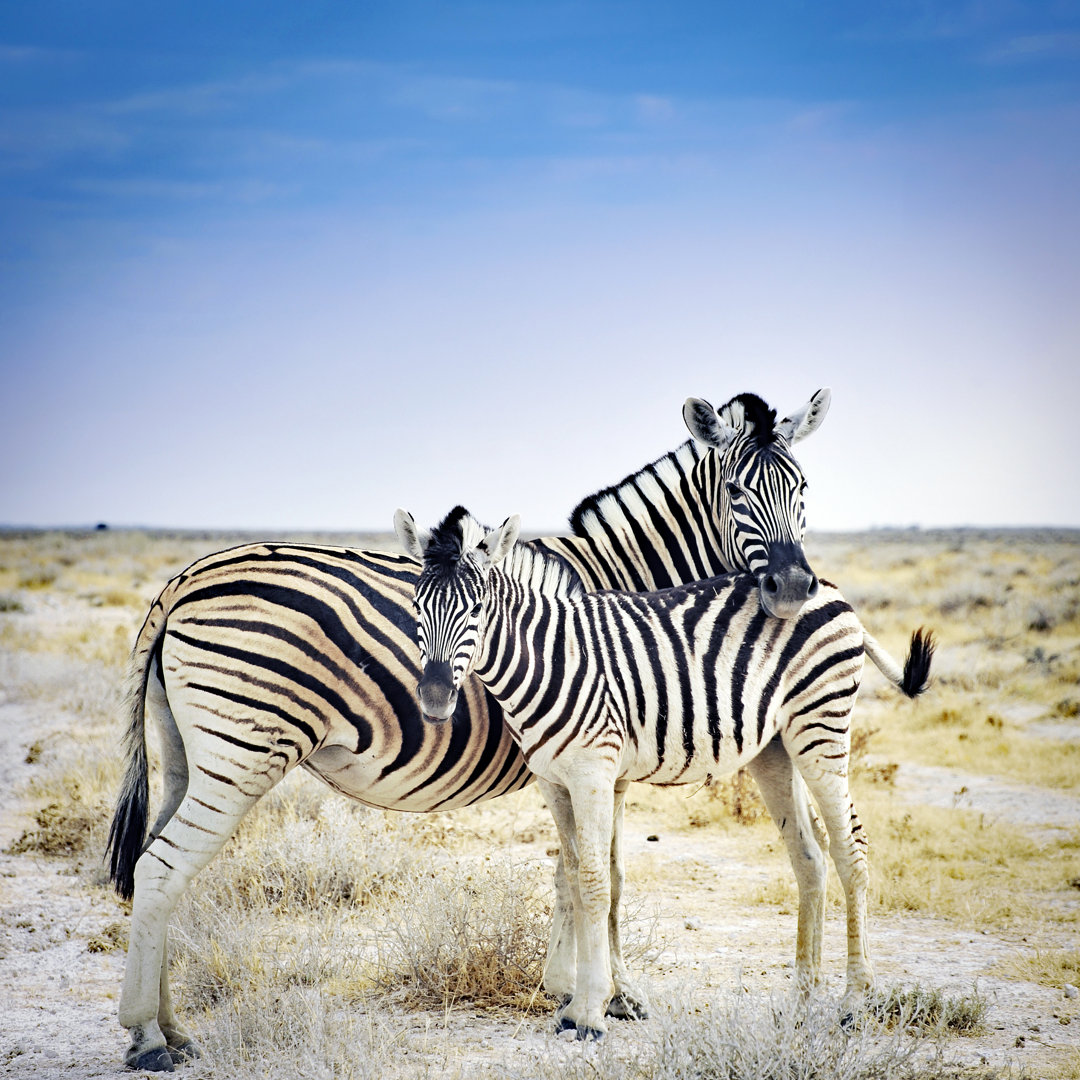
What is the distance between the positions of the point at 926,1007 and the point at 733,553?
2.44m

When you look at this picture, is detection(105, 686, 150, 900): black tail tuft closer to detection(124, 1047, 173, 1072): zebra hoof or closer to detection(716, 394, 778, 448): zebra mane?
detection(124, 1047, 173, 1072): zebra hoof

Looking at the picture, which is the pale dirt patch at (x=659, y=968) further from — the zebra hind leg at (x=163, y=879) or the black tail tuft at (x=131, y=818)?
the black tail tuft at (x=131, y=818)

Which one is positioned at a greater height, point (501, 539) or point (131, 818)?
point (501, 539)

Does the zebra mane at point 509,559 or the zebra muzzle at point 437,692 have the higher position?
the zebra mane at point 509,559

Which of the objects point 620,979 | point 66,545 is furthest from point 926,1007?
point 66,545

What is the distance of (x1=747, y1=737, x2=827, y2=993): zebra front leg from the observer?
542cm

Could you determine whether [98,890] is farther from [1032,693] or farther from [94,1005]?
[1032,693]

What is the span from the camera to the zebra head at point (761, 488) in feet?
16.5

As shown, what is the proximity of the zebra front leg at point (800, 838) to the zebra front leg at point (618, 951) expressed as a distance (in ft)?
2.64

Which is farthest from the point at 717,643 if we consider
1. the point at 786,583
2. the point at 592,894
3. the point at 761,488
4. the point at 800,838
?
the point at 592,894

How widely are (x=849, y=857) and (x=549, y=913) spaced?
222cm

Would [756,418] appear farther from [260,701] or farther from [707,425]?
[260,701]

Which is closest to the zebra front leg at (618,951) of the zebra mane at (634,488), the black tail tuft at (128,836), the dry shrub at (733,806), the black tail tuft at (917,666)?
the zebra mane at (634,488)

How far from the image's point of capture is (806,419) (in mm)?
5559
